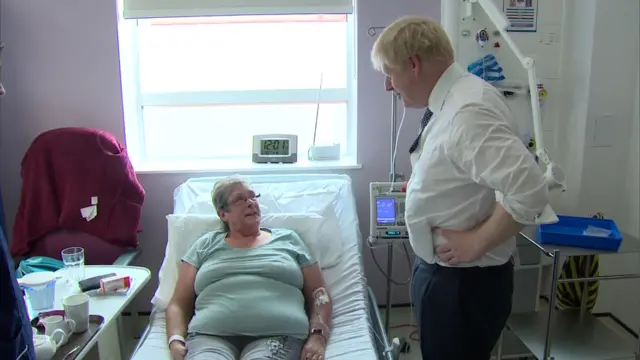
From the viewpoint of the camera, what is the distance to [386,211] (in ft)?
7.10

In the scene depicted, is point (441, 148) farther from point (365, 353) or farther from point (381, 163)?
point (381, 163)

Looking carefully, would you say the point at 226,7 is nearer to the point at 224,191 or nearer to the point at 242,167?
the point at 242,167

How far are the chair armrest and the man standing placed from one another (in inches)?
51.9

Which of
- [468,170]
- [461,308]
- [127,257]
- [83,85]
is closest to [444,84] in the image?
[468,170]

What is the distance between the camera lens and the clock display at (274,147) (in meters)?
2.74

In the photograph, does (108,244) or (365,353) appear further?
(108,244)

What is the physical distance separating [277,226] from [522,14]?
1.55 m

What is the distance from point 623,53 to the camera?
98.9 inches

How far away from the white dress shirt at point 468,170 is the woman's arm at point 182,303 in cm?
96

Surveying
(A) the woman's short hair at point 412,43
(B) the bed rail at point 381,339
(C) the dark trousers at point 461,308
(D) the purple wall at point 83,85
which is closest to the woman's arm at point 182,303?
(B) the bed rail at point 381,339

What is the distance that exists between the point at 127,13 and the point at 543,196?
2187 mm

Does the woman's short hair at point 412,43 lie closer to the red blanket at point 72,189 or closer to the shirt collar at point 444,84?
the shirt collar at point 444,84

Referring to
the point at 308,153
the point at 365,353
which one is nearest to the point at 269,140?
the point at 308,153

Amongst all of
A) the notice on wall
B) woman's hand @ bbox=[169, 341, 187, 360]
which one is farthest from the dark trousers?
the notice on wall
